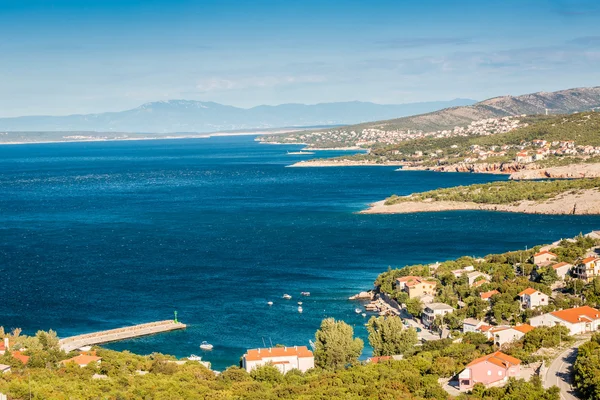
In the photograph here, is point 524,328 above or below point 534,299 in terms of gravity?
above

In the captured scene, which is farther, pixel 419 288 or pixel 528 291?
pixel 419 288

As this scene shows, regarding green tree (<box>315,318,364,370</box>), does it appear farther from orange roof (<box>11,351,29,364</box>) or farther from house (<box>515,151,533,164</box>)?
house (<box>515,151,533,164</box>)

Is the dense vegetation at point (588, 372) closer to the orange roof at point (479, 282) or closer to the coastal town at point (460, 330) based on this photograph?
the coastal town at point (460, 330)

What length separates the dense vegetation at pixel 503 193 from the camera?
75.9 meters

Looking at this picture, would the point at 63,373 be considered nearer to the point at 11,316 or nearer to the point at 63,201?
the point at 11,316

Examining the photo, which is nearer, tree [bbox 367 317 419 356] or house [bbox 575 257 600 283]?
tree [bbox 367 317 419 356]

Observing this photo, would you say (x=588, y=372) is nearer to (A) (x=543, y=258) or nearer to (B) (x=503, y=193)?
(A) (x=543, y=258)

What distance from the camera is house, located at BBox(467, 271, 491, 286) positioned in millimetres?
39031

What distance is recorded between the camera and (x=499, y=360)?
23625mm

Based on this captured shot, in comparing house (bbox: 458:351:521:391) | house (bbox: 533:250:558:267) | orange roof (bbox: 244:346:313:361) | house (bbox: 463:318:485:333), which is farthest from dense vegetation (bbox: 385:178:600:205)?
house (bbox: 458:351:521:391)

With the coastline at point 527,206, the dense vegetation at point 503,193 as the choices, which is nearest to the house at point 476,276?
the coastline at point 527,206

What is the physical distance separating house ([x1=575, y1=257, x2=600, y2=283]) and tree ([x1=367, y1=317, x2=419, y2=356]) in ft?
40.5

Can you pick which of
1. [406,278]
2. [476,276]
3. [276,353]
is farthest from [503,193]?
[276,353]

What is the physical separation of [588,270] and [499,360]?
53.7 ft
